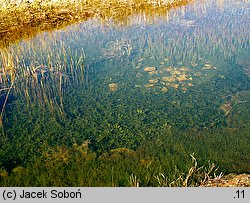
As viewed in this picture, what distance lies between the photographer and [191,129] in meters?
4.43

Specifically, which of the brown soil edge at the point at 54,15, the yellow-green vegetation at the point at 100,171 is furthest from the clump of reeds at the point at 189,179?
the brown soil edge at the point at 54,15

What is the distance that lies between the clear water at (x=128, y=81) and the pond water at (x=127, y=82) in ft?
0.06

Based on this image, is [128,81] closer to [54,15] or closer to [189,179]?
[189,179]

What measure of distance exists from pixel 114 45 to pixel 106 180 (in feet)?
15.6

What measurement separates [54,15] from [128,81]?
568 cm

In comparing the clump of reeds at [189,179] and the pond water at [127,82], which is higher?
the pond water at [127,82]

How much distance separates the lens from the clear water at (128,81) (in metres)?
4.54

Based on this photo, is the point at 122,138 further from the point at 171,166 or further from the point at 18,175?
the point at 18,175

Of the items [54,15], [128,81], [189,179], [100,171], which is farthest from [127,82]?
[54,15]

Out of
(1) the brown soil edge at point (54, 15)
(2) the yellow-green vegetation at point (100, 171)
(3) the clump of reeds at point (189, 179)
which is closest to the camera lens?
(3) the clump of reeds at point (189, 179)

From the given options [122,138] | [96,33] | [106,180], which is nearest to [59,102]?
[122,138]

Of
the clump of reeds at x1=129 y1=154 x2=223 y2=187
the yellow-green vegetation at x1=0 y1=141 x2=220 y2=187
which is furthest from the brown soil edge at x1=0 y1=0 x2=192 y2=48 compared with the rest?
the clump of reeds at x1=129 y1=154 x2=223 y2=187

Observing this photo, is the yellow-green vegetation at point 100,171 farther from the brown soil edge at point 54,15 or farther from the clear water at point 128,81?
the brown soil edge at point 54,15

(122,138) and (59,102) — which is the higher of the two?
(59,102)
